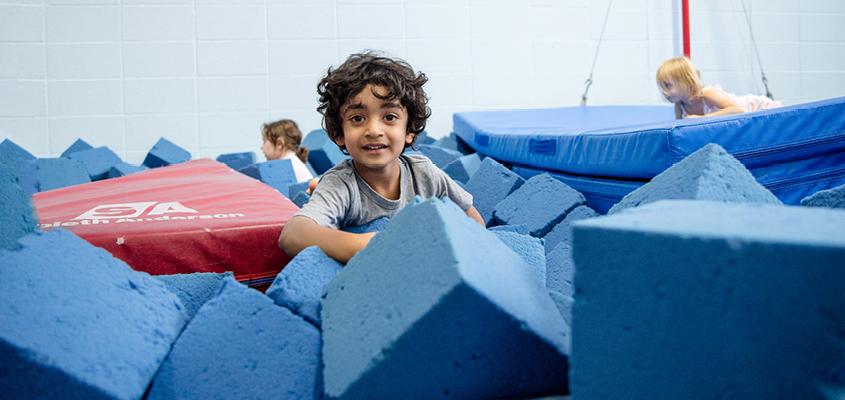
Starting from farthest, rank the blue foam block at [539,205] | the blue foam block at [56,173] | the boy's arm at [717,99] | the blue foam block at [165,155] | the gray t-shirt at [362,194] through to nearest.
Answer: the blue foam block at [165,155] < the boy's arm at [717,99] < the blue foam block at [56,173] < the blue foam block at [539,205] < the gray t-shirt at [362,194]

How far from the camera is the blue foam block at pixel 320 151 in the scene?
4.25 m

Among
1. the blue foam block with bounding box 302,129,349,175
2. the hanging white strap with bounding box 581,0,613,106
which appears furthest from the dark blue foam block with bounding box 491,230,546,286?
the hanging white strap with bounding box 581,0,613,106

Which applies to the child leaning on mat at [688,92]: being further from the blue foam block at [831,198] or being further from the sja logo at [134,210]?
the sja logo at [134,210]

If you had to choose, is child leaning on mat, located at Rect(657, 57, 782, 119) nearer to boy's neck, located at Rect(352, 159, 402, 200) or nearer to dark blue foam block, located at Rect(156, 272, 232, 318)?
boy's neck, located at Rect(352, 159, 402, 200)

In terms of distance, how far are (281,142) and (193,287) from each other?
9.70ft

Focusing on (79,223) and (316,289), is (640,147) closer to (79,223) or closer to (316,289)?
(316,289)

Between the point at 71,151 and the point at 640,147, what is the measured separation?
363cm

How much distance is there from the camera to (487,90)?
5129 millimetres

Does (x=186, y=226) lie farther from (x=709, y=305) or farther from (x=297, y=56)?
(x=297, y=56)

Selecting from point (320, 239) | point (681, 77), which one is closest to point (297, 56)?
point (681, 77)

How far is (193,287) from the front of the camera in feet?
4.38

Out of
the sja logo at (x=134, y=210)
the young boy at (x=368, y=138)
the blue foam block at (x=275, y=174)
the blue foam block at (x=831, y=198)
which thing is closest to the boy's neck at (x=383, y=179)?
the young boy at (x=368, y=138)

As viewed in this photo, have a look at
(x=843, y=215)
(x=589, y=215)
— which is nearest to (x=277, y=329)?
(x=843, y=215)

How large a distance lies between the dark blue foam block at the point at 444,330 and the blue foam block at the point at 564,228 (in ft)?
2.96
